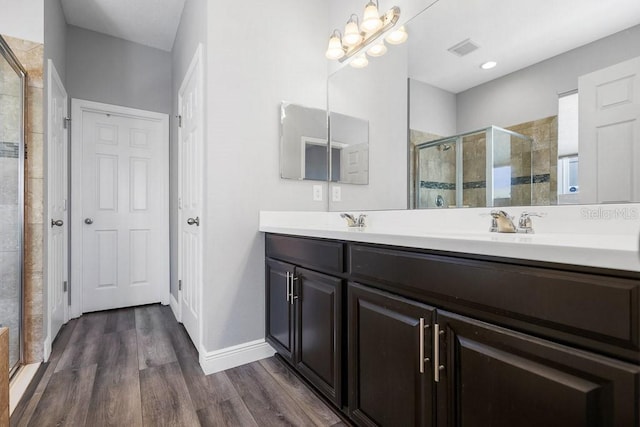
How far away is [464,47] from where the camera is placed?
144 centimetres

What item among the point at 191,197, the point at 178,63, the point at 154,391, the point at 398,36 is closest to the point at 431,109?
the point at 398,36

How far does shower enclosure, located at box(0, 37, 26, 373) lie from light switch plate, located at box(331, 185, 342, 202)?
1.94 m

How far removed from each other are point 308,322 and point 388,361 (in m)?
0.53

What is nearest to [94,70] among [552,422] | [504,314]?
[504,314]

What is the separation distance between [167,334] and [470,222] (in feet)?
7.51

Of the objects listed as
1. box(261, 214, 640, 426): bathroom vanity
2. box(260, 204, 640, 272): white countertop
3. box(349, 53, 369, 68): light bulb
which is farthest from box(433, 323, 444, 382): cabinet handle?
box(349, 53, 369, 68): light bulb

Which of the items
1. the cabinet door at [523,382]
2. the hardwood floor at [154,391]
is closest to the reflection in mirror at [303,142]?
the hardwood floor at [154,391]

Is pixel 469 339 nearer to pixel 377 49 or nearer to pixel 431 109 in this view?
pixel 431 109

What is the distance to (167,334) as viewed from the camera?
2420 millimetres

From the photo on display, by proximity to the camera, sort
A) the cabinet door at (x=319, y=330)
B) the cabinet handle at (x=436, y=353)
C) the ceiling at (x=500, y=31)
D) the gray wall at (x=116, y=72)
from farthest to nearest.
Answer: the gray wall at (x=116, y=72), the cabinet door at (x=319, y=330), the ceiling at (x=500, y=31), the cabinet handle at (x=436, y=353)

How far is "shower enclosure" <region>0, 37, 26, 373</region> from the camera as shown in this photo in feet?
6.04

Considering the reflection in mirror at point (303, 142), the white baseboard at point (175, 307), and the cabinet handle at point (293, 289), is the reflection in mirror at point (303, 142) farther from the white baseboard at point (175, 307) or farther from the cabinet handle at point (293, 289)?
the white baseboard at point (175, 307)

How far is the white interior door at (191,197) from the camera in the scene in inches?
79.8

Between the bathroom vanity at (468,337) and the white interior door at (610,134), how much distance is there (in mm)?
557
